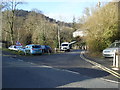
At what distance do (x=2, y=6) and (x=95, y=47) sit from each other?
25.5 meters

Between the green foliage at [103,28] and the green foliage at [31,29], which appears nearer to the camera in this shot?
the green foliage at [103,28]

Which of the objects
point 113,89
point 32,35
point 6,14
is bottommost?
point 113,89

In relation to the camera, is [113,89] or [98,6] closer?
[113,89]

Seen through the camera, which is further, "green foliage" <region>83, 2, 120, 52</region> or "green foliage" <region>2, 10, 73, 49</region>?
"green foliage" <region>2, 10, 73, 49</region>

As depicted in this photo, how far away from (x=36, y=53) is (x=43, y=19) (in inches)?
1247

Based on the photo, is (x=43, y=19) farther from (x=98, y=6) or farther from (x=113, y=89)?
(x=113, y=89)

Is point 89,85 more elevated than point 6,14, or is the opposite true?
point 6,14

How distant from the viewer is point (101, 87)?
24.7 feet

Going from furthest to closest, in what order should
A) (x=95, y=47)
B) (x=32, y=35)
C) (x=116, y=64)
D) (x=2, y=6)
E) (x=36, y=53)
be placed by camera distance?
A: (x=32, y=35) → (x=2, y=6) → (x=36, y=53) → (x=95, y=47) → (x=116, y=64)

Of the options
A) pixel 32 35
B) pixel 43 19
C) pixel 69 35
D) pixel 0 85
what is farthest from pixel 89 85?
pixel 69 35

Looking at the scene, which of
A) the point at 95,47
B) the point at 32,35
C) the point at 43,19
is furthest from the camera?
the point at 43,19

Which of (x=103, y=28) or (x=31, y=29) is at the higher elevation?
(x=31, y=29)

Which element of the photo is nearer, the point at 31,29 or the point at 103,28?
the point at 103,28

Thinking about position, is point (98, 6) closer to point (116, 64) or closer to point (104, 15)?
point (104, 15)
